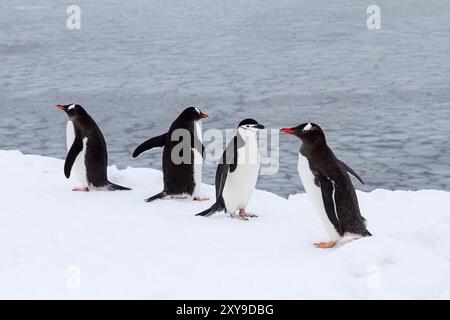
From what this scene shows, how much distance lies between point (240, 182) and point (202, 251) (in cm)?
104

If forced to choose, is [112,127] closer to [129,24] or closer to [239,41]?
[239,41]


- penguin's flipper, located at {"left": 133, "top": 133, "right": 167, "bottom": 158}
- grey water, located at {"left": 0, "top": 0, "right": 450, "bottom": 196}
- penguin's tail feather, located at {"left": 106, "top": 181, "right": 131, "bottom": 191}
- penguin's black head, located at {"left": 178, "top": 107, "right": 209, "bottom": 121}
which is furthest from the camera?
grey water, located at {"left": 0, "top": 0, "right": 450, "bottom": 196}

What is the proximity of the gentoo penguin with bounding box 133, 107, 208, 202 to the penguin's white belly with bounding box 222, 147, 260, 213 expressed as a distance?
61 centimetres

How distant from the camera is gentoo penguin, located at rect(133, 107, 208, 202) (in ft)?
20.0

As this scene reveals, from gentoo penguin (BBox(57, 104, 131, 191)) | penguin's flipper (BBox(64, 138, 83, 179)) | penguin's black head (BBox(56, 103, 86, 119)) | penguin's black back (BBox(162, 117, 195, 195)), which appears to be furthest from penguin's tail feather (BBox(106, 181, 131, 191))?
penguin's black head (BBox(56, 103, 86, 119))

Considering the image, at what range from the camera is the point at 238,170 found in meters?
5.57

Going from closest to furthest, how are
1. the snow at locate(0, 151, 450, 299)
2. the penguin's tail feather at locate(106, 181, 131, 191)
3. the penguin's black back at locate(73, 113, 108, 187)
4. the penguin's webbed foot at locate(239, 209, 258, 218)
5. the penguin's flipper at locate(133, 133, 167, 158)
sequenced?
the snow at locate(0, 151, 450, 299) → the penguin's webbed foot at locate(239, 209, 258, 218) → the penguin's flipper at locate(133, 133, 167, 158) → the penguin's black back at locate(73, 113, 108, 187) → the penguin's tail feather at locate(106, 181, 131, 191)

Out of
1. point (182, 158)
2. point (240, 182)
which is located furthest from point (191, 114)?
point (240, 182)

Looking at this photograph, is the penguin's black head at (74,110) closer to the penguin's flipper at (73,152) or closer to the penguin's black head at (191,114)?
the penguin's flipper at (73,152)

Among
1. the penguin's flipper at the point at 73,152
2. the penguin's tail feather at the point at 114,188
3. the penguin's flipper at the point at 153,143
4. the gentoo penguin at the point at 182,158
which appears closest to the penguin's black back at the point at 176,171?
the gentoo penguin at the point at 182,158

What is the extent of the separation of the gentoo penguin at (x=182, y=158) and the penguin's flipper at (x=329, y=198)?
5.38ft

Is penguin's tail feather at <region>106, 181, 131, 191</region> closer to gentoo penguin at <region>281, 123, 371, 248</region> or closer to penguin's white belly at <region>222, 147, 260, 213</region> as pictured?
penguin's white belly at <region>222, 147, 260, 213</region>

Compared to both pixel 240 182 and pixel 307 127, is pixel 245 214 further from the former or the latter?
pixel 307 127

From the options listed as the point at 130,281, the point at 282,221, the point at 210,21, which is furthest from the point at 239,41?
the point at 130,281
